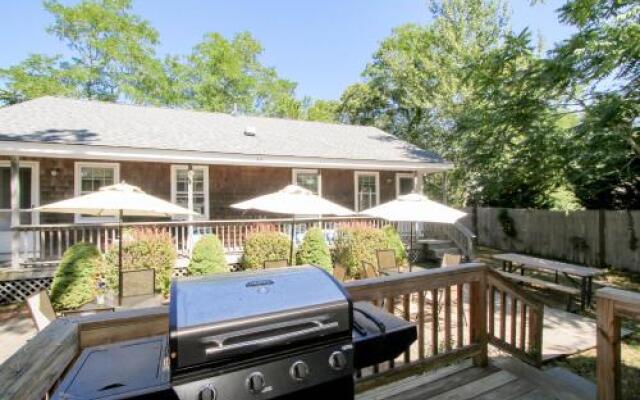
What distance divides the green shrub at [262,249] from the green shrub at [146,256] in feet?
5.56

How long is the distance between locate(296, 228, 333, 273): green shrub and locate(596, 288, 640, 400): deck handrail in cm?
667

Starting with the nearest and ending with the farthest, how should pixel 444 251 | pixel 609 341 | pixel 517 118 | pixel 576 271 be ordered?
pixel 609 341
pixel 576 271
pixel 517 118
pixel 444 251

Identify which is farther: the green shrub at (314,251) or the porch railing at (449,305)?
the green shrub at (314,251)

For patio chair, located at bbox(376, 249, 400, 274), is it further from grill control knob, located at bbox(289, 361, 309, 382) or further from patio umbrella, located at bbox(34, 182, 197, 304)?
grill control knob, located at bbox(289, 361, 309, 382)

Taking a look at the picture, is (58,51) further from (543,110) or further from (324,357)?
(324,357)

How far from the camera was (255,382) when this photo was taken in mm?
1370

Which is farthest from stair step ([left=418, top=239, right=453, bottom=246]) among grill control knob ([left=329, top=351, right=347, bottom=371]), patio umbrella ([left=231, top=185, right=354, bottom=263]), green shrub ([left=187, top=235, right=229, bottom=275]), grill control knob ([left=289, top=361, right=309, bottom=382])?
grill control knob ([left=289, top=361, right=309, bottom=382])

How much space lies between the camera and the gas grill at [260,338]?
1310 millimetres

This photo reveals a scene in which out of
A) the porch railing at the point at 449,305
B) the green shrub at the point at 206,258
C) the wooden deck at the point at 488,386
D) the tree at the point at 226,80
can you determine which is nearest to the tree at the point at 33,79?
the tree at the point at 226,80

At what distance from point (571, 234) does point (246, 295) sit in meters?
15.0

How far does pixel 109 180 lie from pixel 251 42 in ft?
76.3

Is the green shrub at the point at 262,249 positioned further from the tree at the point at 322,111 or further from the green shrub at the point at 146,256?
the tree at the point at 322,111

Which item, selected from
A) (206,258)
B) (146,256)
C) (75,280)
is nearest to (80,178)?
(146,256)

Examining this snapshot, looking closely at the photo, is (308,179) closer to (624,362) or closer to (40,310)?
(40,310)
